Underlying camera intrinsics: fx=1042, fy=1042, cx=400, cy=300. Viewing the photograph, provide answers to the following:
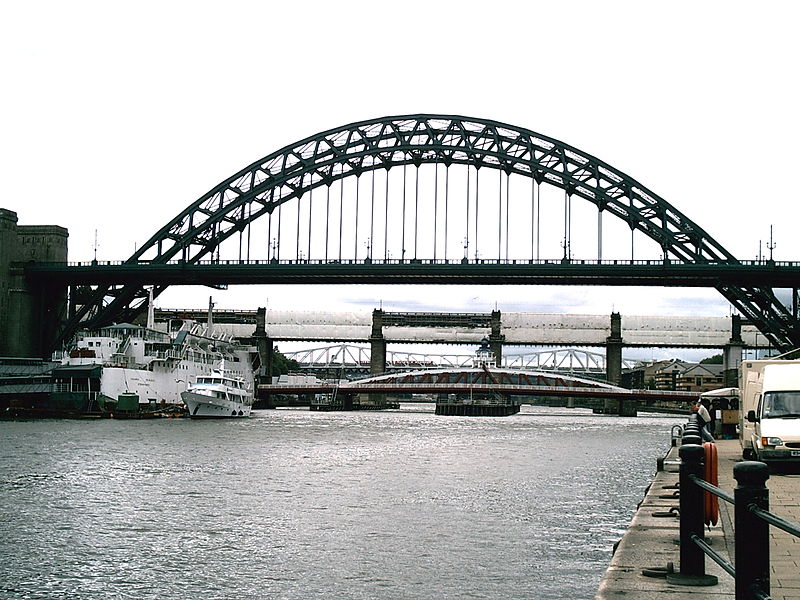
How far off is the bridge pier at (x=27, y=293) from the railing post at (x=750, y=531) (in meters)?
84.0

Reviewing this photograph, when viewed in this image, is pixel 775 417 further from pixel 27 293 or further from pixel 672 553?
pixel 27 293

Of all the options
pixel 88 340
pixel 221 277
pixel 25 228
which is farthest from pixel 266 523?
pixel 25 228

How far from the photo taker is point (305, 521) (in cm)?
2133

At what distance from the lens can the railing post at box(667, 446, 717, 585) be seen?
8.79 m

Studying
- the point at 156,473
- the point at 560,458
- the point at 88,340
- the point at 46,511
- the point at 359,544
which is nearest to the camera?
the point at 359,544

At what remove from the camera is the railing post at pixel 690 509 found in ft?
28.8

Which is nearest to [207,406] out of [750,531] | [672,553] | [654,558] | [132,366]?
[132,366]

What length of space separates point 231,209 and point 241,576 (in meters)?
72.3

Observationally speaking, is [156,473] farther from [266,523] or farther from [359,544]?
[359,544]

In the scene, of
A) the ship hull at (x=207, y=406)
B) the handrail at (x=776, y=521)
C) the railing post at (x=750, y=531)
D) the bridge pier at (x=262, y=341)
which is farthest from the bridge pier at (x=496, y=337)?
the handrail at (x=776, y=521)

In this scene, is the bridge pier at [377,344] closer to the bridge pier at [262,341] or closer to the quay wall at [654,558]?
the bridge pier at [262,341]

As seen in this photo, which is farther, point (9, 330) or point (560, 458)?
point (9, 330)

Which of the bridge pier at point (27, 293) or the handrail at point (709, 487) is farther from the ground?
the bridge pier at point (27, 293)

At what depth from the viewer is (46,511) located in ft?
73.0
